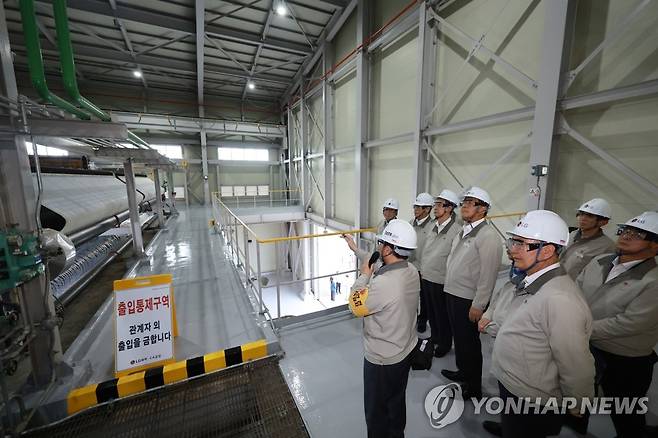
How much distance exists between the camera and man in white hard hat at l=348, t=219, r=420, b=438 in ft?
5.80

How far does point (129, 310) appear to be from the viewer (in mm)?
2633

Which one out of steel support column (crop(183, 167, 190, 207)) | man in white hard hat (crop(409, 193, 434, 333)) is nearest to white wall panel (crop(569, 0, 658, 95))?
man in white hard hat (crop(409, 193, 434, 333))

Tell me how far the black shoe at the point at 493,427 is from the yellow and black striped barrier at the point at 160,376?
2.18 meters

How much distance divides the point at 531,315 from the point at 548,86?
13.5ft

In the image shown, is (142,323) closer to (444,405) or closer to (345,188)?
(444,405)

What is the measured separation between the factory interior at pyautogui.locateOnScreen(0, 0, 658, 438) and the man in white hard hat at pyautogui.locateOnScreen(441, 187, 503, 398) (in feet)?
0.53

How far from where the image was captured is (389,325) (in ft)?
5.87

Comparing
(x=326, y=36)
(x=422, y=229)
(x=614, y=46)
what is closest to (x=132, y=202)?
(x=422, y=229)

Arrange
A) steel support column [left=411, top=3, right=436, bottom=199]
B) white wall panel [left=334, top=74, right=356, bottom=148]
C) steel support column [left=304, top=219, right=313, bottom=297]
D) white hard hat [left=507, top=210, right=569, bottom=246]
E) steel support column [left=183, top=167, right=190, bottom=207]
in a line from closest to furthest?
white hard hat [left=507, top=210, right=569, bottom=246], steel support column [left=411, top=3, right=436, bottom=199], white wall panel [left=334, top=74, right=356, bottom=148], steel support column [left=304, top=219, right=313, bottom=297], steel support column [left=183, top=167, right=190, bottom=207]

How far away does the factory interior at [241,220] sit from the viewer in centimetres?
225

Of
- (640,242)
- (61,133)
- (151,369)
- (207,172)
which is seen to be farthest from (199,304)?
(207,172)

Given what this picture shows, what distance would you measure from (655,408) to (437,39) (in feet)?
22.9

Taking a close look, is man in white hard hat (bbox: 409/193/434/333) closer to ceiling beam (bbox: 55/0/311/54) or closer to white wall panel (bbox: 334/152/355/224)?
white wall panel (bbox: 334/152/355/224)

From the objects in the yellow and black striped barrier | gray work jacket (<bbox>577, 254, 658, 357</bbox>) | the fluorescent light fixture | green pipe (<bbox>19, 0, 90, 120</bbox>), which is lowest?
the yellow and black striped barrier
